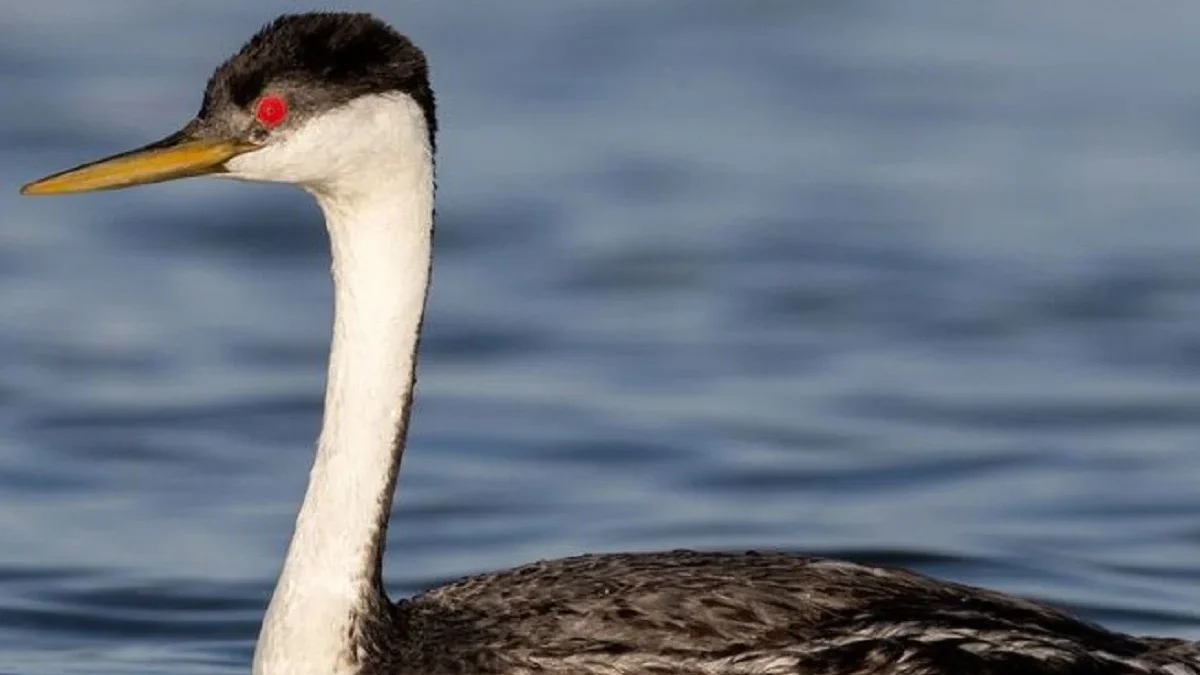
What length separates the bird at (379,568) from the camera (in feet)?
36.8

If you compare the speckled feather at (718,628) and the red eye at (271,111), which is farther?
the red eye at (271,111)

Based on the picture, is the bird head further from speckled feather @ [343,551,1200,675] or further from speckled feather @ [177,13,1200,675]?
speckled feather @ [343,551,1200,675]

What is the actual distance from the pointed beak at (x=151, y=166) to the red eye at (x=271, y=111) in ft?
0.31

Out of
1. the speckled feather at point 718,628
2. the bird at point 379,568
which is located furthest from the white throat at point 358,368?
the speckled feather at point 718,628

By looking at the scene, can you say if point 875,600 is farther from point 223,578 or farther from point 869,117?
point 869,117

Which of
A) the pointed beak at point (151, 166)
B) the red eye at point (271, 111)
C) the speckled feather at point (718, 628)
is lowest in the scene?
the speckled feather at point (718, 628)

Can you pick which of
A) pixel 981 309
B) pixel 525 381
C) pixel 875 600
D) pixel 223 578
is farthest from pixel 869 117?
pixel 875 600

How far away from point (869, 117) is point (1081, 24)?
1.89m

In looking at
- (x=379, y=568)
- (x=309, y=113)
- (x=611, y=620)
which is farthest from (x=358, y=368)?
(x=611, y=620)

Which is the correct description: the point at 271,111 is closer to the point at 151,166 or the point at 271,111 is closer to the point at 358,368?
the point at 151,166

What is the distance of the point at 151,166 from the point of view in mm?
11320

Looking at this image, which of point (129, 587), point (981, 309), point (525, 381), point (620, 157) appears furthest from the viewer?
point (620, 157)

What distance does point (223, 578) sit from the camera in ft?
48.4

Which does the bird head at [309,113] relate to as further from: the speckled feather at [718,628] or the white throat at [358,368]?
the speckled feather at [718,628]
